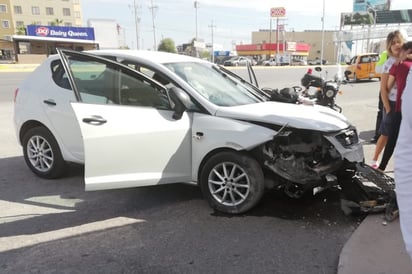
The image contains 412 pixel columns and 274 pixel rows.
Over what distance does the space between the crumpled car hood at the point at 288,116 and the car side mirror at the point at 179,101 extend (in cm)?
35

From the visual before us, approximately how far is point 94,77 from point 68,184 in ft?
4.92

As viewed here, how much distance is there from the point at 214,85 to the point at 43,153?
251 cm

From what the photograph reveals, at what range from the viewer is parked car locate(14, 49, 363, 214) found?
4195 millimetres

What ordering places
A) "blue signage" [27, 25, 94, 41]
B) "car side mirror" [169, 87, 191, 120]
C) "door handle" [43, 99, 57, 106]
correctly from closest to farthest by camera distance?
1. "car side mirror" [169, 87, 191, 120]
2. "door handle" [43, 99, 57, 106]
3. "blue signage" [27, 25, 94, 41]

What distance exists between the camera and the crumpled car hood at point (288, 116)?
13.8 ft

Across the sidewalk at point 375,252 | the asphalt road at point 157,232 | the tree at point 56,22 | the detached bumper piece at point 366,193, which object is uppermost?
the tree at point 56,22

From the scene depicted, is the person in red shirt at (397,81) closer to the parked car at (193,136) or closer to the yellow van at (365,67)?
the parked car at (193,136)

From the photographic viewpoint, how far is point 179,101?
14.2ft

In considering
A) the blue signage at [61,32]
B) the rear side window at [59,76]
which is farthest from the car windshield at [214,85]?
the blue signage at [61,32]

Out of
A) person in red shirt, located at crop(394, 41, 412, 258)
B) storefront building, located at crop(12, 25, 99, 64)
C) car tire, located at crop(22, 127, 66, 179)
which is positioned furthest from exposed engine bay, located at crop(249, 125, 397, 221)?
storefront building, located at crop(12, 25, 99, 64)

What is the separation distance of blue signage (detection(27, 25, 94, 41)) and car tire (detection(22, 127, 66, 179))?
58.0 meters

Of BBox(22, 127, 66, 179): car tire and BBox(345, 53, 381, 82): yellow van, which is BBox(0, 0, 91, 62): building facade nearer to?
BBox(345, 53, 381, 82): yellow van

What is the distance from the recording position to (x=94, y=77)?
4.96 m

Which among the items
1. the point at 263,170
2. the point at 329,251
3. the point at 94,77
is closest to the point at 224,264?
the point at 329,251
